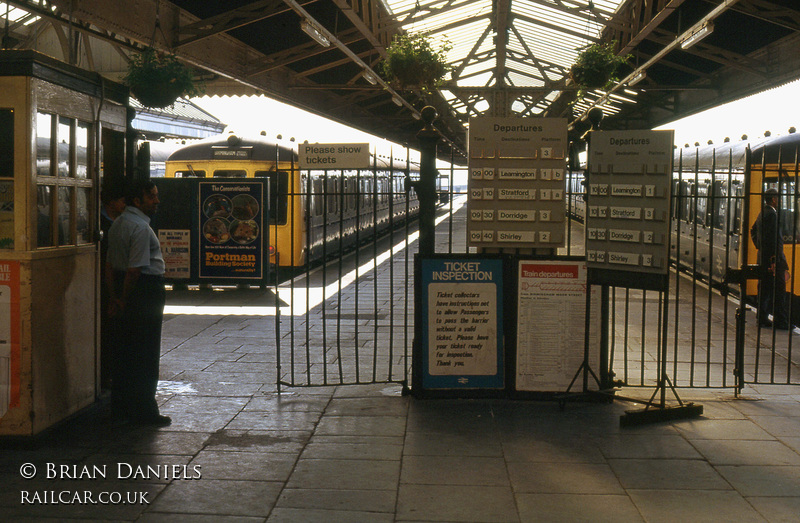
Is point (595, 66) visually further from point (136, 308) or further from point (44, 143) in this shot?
point (44, 143)

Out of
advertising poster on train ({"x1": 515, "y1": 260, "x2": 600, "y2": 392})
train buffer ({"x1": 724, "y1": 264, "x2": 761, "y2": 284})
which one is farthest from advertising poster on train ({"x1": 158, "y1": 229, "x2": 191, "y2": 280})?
train buffer ({"x1": 724, "y1": 264, "x2": 761, "y2": 284})

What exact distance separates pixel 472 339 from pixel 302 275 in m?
10.6

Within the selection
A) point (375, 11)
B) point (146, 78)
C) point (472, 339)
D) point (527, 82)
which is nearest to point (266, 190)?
point (375, 11)

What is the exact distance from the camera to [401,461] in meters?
4.83

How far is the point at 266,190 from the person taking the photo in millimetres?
12367

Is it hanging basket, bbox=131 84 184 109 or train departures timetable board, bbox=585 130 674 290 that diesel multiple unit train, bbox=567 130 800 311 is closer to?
train departures timetable board, bbox=585 130 674 290

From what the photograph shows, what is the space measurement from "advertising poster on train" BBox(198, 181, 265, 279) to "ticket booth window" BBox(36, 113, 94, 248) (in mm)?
6584

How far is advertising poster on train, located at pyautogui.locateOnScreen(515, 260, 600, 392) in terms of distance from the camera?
6.14 meters

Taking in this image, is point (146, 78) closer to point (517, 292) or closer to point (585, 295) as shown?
point (517, 292)

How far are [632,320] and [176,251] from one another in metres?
6.63

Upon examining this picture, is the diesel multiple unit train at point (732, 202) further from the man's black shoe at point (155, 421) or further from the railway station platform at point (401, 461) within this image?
the man's black shoe at point (155, 421)

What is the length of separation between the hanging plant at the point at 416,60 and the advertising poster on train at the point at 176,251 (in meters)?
3.92

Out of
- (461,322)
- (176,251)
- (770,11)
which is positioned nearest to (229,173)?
(176,251)

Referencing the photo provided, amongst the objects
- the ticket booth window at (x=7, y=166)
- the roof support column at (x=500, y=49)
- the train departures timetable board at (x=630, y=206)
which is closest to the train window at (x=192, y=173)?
the roof support column at (x=500, y=49)
